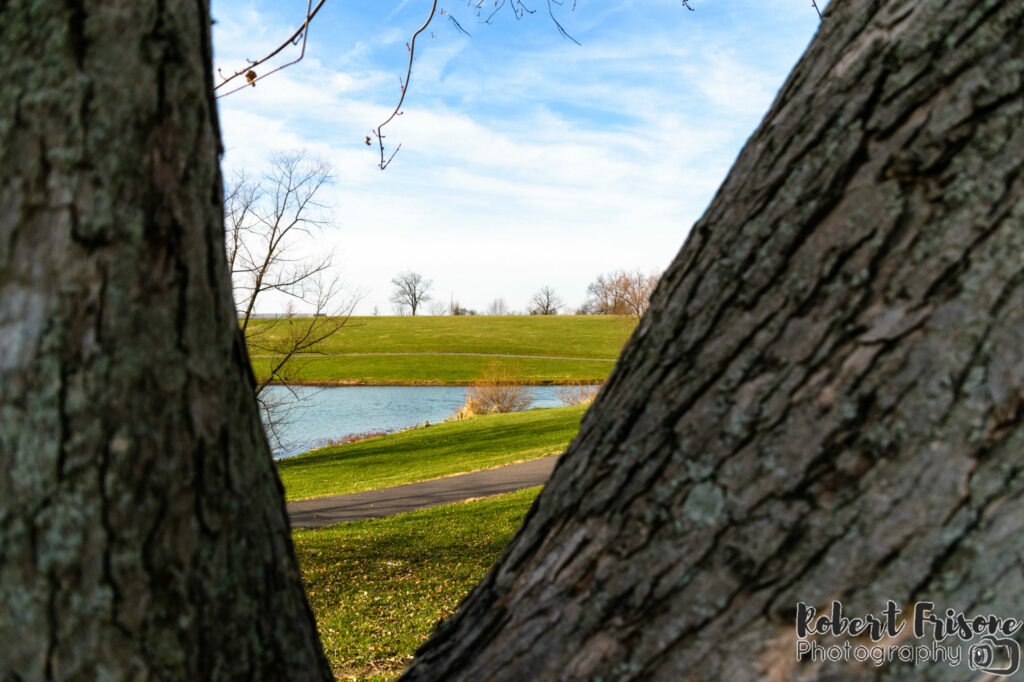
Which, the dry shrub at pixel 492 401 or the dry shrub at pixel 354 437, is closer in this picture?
the dry shrub at pixel 354 437

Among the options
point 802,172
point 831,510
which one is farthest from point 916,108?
point 831,510

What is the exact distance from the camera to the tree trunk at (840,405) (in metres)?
0.93

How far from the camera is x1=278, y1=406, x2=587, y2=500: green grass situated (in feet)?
55.2

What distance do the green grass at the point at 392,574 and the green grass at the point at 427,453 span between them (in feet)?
17.5

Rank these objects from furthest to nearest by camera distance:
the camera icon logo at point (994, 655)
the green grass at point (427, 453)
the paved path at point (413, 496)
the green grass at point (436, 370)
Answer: the green grass at point (436, 370), the green grass at point (427, 453), the paved path at point (413, 496), the camera icon logo at point (994, 655)

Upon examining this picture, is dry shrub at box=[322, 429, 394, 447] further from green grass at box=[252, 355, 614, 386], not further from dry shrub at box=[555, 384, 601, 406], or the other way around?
green grass at box=[252, 355, 614, 386]

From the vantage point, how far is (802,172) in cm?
106

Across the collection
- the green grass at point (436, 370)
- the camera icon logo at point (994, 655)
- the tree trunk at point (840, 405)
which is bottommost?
the green grass at point (436, 370)

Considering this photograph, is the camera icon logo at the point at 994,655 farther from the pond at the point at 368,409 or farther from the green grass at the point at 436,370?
the green grass at the point at 436,370

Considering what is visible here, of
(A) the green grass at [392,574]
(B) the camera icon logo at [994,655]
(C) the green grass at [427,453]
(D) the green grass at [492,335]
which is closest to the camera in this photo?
(B) the camera icon logo at [994,655]

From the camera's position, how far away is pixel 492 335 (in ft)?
198

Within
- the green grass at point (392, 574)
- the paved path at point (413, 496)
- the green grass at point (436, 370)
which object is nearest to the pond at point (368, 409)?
the green grass at point (436, 370)

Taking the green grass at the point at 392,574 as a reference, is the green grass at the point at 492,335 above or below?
above

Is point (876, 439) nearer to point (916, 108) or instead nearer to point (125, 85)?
point (916, 108)
